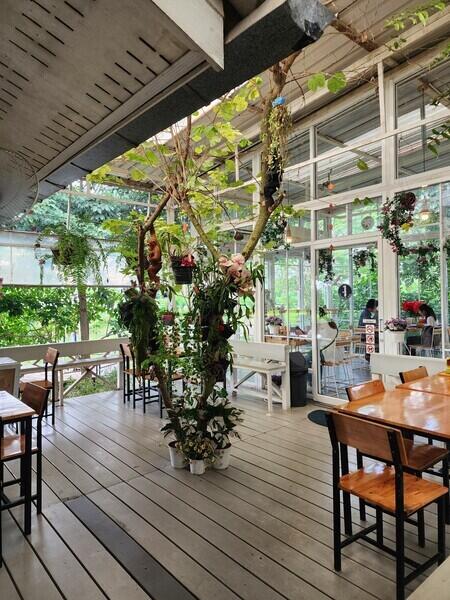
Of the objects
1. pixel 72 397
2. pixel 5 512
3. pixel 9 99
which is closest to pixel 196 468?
pixel 5 512

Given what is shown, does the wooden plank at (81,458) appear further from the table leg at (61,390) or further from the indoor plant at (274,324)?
the indoor plant at (274,324)

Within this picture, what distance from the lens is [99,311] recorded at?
6.21 meters

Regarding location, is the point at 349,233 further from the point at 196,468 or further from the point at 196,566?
the point at 196,566

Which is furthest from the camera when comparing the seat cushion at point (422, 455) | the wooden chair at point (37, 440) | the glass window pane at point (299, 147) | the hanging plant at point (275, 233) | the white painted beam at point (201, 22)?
the glass window pane at point (299, 147)

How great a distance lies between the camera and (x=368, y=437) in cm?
178

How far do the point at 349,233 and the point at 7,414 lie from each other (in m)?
4.10

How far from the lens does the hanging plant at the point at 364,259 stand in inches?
177

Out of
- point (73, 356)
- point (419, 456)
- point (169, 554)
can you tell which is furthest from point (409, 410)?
point (73, 356)

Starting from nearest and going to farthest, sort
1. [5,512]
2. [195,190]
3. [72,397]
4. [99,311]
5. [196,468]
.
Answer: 1. [5,512]
2. [196,468]
3. [195,190]
4. [72,397]
5. [99,311]

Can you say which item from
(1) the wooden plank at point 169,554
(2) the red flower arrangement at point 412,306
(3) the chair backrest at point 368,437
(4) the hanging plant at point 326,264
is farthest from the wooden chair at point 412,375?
(4) the hanging plant at point 326,264

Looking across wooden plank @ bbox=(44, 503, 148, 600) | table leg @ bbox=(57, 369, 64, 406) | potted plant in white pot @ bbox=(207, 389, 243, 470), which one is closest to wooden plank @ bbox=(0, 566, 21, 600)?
wooden plank @ bbox=(44, 503, 148, 600)

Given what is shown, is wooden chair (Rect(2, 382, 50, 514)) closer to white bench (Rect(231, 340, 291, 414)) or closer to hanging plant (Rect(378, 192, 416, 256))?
white bench (Rect(231, 340, 291, 414))

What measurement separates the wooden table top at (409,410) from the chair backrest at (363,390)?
54mm

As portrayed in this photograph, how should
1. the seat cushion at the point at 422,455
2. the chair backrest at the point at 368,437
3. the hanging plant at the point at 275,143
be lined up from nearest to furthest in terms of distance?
the chair backrest at the point at 368,437 < the seat cushion at the point at 422,455 < the hanging plant at the point at 275,143
